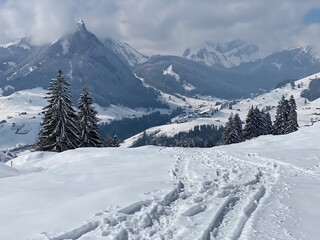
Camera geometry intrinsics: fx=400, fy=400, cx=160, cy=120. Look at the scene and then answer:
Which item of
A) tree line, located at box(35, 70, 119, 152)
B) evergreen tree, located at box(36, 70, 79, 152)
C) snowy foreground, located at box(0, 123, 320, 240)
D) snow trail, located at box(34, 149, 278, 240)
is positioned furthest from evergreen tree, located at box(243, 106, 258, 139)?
snow trail, located at box(34, 149, 278, 240)

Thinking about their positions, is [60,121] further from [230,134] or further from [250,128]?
[250,128]

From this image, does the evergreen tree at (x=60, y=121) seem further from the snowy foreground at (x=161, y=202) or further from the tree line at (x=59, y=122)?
the snowy foreground at (x=161, y=202)

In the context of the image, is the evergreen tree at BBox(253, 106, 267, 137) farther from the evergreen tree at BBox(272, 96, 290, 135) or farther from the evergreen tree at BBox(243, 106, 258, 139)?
the evergreen tree at BBox(272, 96, 290, 135)

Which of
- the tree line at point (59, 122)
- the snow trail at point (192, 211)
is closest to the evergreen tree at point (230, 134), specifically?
the tree line at point (59, 122)

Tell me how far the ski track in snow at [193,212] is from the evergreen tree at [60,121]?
27391 millimetres

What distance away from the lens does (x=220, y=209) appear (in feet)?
37.8

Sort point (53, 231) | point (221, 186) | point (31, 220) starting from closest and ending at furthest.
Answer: point (53, 231) → point (31, 220) → point (221, 186)

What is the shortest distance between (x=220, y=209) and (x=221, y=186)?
9.30 feet

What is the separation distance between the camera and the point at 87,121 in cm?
4762

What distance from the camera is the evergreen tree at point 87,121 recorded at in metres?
47.5

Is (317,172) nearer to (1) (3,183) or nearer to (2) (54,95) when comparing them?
(1) (3,183)

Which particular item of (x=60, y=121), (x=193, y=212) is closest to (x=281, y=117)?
(x=60, y=121)

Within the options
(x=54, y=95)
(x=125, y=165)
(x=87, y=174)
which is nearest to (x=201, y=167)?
(x=125, y=165)

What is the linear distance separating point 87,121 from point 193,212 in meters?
37.7
